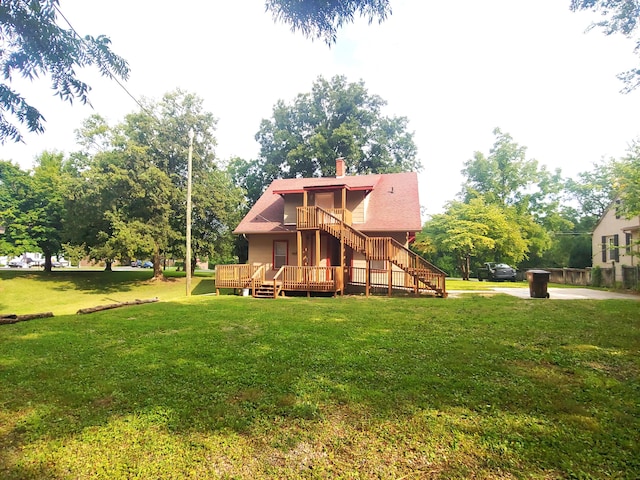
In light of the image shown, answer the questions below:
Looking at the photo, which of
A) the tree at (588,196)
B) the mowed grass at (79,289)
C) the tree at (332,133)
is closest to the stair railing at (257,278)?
the mowed grass at (79,289)

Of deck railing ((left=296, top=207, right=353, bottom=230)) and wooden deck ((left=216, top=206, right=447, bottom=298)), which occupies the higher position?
deck railing ((left=296, top=207, right=353, bottom=230))

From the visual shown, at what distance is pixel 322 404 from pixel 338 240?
14768 millimetres

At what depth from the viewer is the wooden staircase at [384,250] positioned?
14.7 m

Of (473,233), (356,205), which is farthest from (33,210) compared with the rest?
(473,233)

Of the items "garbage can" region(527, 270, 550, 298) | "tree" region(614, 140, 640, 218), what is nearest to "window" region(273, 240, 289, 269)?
"garbage can" region(527, 270, 550, 298)

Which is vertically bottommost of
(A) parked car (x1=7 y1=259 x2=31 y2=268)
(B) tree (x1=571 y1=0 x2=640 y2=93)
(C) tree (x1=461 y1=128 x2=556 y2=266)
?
(A) parked car (x1=7 y1=259 x2=31 y2=268)

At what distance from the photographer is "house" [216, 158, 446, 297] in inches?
610

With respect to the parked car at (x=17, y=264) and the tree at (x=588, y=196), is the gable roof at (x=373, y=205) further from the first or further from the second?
the parked car at (x=17, y=264)

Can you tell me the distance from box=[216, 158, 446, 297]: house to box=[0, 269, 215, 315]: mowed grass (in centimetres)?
519

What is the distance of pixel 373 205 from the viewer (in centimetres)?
1944

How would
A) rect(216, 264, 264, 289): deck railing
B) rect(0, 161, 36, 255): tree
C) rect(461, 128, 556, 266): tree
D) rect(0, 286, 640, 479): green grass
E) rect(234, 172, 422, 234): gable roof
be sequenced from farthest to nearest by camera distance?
rect(461, 128, 556, 266): tree < rect(0, 161, 36, 255): tree < rect(234, 172, 422, 234): gable roof < rect(216, 264, 264, 289): deck railing < rect(0, 286, 640, 479): green grass

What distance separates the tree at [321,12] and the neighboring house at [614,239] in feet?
73.2

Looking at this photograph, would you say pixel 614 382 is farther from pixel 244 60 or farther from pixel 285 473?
pixel 244 60

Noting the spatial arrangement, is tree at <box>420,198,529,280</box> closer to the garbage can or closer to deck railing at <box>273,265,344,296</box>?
the garbage can
